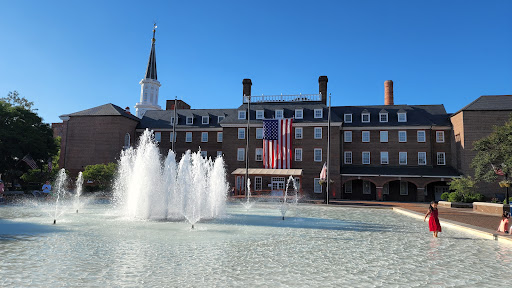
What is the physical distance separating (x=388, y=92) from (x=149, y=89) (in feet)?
162

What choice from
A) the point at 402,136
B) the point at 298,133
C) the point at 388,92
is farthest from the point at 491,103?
the point at 298,133

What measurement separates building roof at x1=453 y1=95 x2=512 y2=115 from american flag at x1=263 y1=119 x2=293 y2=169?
19.9m

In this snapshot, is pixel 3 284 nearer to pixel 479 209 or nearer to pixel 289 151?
pixel 479 209

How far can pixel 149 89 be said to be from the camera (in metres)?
77.9

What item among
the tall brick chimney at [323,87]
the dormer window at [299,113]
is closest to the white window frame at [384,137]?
the tall brick chimney at [323,87]

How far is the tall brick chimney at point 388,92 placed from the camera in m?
53.0

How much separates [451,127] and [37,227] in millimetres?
44095

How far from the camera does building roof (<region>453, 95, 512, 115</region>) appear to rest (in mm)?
39728

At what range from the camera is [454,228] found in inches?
688

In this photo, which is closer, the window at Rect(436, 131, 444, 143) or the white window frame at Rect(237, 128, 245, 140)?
the window at Rect(436, 131, 444, 143)

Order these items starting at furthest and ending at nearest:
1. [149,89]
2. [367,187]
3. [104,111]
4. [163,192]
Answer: [149,89], [104,111], [367,187], [163,192]

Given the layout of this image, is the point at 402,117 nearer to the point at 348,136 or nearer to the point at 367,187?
the point at 348,136

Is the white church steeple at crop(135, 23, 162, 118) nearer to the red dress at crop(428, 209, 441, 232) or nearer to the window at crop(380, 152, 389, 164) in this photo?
the window at crop(380, 152, 389, 164)

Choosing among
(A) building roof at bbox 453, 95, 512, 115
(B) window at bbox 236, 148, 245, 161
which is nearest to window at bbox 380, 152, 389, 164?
(A) building roof at bbox 453, 95, 512, 115
